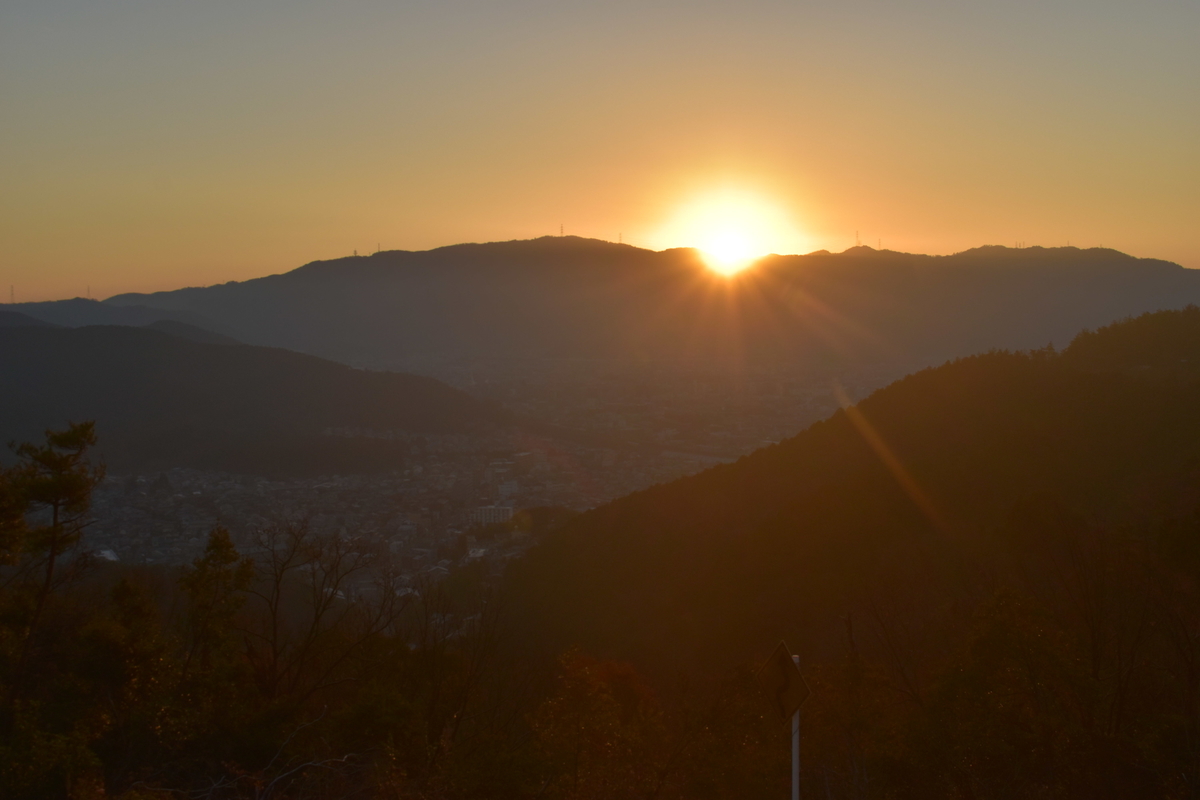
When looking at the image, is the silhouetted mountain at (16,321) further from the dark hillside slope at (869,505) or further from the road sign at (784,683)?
the road sign at (784,683)

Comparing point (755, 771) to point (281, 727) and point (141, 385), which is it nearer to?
point (281, 727)

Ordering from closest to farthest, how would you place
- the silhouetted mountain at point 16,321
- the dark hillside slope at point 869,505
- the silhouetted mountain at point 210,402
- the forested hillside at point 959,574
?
the forested hillside at point 959,574, the dark hillside slope at point 869,505, the silhouetted mountain at point 210,402, the silhouetted mountain at point 16,321

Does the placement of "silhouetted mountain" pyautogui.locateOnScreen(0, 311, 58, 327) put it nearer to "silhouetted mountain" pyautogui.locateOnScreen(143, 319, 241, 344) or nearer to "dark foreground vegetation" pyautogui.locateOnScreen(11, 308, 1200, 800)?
"silhouetted mountain" pyautogui.locateOnScreen(143, 319, 241, 344)

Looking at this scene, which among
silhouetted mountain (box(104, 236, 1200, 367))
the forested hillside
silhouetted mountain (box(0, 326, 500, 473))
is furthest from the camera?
silhouetted mountain (box(104, 236, 1200, 367))

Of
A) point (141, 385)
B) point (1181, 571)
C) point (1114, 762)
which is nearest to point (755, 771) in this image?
point (1114, 762)

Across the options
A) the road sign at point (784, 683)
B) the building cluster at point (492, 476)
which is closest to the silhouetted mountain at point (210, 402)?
the building cluster at point (492, 476)

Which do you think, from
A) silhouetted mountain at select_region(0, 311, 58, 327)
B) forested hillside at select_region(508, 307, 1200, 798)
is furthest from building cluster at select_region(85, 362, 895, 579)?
silhouetted mountain at select_region(0, 311, 58, 327)
